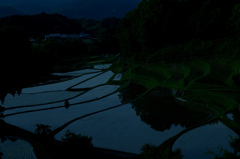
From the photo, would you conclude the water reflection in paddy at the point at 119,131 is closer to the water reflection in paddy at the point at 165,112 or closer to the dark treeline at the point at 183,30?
the water reflection in paddy at the point at 165,112

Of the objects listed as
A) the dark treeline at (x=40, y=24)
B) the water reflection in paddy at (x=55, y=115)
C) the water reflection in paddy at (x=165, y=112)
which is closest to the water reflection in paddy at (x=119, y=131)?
the water reflection in paddy at (x=165, y=112)

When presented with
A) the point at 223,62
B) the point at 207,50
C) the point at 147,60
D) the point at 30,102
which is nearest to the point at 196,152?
the point at 30,102

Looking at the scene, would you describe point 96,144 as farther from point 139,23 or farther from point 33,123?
point 139,23

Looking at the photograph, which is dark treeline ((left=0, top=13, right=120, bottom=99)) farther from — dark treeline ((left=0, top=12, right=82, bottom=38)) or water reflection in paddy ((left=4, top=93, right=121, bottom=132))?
water reflection in paddy ((left=4, top=93, right=121, bottom=132))

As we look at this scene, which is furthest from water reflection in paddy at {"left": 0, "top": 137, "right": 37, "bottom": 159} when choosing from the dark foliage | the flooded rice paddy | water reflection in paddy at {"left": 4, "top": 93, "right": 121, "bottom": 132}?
the dark foliage

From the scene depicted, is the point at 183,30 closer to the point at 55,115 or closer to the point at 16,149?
the point at 55,115

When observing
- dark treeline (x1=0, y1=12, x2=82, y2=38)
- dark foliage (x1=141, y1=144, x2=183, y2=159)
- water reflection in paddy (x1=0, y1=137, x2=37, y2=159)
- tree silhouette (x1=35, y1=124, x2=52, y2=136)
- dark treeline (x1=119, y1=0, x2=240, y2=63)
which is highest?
dark treeline (x1=0, y1=12, x2=82, y2=38)
